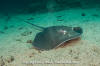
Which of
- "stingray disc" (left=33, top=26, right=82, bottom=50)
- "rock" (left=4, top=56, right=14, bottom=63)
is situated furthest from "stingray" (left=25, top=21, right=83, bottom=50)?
"rock" (left=4, top=56, right=14, bottom=63)

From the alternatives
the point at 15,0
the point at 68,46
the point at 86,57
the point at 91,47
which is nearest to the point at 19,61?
the point at 68,46

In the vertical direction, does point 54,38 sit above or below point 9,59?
above

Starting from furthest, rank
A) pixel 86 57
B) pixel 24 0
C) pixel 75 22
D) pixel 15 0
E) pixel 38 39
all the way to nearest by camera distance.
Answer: pixel 15 0
pixel 24 0
pixel 75 22
pixel 38 39
pixel 86 57

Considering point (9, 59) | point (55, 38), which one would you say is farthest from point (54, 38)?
point (9, 59)

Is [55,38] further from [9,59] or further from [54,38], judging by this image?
[9,59]

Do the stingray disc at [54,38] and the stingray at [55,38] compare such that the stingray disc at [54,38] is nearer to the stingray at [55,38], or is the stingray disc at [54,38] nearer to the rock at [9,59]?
the stingray at [55,38]

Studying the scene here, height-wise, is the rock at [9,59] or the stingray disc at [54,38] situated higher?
the stingray disc at [54,38]

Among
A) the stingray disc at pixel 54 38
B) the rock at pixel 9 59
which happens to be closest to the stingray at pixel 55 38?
the stingray disc at pixel 54 38

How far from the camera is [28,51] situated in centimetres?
395

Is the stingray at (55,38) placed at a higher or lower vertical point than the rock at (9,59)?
higher

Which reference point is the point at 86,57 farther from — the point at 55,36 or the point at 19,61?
the point at 19,61

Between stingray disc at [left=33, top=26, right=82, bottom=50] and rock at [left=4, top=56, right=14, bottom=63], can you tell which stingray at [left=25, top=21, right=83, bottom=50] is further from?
rock at [left=4, top=56, right=14, bottom=63]

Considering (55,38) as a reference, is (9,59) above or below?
below

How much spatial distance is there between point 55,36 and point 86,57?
1.04m
